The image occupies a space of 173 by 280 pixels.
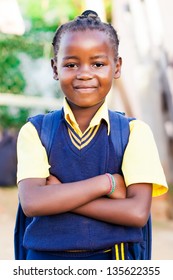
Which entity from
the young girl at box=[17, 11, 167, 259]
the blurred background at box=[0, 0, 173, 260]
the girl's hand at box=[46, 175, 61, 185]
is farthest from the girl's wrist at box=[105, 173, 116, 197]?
the blurred background at box=[0, 0, 173, 260]

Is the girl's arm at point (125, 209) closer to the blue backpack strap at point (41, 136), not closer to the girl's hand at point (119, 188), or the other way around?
the girl's hand at point (119, 188)

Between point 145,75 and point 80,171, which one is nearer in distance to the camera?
point 80,171

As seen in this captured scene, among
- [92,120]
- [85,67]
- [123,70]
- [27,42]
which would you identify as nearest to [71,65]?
[85,67]

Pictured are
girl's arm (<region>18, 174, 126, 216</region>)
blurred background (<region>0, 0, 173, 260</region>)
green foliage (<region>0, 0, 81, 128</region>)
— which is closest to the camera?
girl's arm (<region>18, 174, 126, 216</region>)

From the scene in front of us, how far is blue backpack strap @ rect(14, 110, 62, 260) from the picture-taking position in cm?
155

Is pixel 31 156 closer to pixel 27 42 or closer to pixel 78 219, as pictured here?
pixel 78 219

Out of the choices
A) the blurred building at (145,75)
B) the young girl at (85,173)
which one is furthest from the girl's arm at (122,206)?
the blurred building at (145,75)

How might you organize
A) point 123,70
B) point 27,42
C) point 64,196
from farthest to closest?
point 27,42 → point 123,70 → point 64,196

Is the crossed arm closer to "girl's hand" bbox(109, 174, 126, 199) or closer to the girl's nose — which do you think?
"girl's hand" bbox(109, 174, 126, 199)

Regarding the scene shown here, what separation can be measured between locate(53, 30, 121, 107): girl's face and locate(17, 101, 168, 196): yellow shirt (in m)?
0.05

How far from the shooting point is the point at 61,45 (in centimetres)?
156

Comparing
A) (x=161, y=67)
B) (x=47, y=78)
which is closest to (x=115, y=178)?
(x=161, y=67)

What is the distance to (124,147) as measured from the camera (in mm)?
1535

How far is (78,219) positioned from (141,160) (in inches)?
8.0
